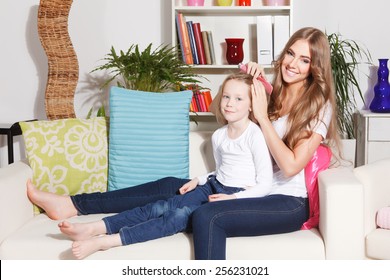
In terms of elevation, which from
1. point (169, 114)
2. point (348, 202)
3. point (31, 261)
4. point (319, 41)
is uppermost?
point (319, 41)

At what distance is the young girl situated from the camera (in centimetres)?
216

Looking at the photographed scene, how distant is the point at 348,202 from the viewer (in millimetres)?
2135

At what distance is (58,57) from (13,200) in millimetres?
1560

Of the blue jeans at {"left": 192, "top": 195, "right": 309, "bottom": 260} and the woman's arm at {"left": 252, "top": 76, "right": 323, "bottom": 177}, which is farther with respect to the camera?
the woman's arm at {"left": 252, "top": 76, "right": 323, "bottom": 177}

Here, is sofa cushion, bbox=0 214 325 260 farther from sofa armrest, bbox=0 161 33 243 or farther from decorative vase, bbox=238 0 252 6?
decorative vase, bbox=238 0 252 6

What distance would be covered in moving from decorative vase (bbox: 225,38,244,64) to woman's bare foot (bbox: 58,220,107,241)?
6.83 ft

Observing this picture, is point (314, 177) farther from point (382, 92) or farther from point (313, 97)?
point (382, 92)

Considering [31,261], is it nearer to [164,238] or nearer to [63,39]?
[164,238]

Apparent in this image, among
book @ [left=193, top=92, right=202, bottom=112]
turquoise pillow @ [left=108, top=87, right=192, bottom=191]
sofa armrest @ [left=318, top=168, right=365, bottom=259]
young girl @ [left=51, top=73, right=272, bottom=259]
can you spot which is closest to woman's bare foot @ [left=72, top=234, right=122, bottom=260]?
young girl @ [left=51, top=73, right=272, bottom=259]

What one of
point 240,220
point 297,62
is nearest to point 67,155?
point 240,220

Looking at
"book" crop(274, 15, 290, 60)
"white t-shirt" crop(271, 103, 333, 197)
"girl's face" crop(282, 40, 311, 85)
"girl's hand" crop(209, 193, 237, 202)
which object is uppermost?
"book" crop(274, 15, 290, 60)

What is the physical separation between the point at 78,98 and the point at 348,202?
2.72m

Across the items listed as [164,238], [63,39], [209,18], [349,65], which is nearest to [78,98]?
[63,39]

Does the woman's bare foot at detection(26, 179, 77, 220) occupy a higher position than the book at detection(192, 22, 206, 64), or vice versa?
the book at detection(192, 22, 206, 64)
